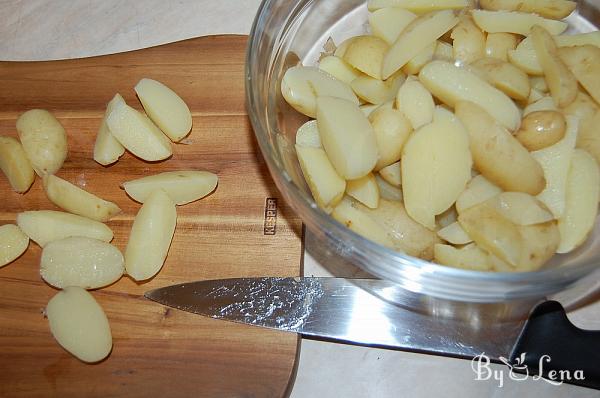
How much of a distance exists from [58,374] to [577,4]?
4.59ft

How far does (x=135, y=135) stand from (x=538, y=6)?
3.01 ft

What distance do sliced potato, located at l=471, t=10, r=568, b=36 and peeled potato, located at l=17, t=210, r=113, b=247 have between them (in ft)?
2.95

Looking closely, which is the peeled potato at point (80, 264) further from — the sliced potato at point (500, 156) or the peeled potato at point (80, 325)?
→ the sliced potato at point (500, 156)

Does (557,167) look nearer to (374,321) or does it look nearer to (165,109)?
(374,321)

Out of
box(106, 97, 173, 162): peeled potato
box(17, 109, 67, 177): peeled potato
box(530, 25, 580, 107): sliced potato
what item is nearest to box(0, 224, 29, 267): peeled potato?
box(17, 109, 67, 177): peeled potato

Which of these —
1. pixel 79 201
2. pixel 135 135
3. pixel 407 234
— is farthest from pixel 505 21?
pixel 79 201

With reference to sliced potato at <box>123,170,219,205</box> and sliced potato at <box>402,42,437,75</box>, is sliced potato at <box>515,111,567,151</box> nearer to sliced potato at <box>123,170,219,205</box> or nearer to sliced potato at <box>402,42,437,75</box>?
sliced potato at <box>402,42,437,75</box>

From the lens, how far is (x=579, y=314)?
125cm

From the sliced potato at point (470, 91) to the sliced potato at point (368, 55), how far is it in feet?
0.31

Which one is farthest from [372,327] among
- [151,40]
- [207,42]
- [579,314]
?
[151,40]

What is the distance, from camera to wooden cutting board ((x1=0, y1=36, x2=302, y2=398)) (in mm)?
1170

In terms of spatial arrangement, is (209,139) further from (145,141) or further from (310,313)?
(310,313)

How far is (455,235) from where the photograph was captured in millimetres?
1097

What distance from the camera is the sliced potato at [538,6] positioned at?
132cm
